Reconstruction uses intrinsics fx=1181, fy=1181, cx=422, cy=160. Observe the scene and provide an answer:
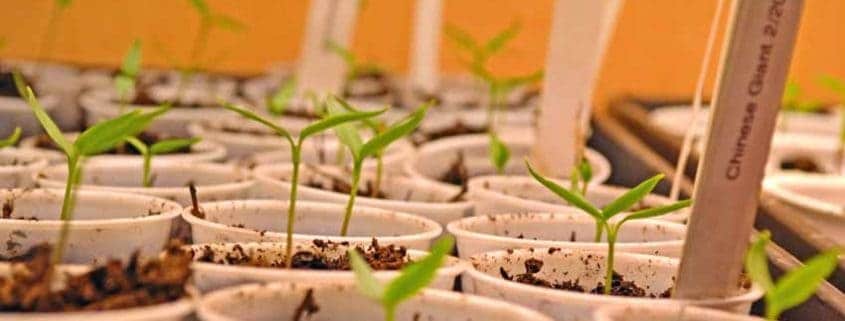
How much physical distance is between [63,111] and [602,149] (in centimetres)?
99

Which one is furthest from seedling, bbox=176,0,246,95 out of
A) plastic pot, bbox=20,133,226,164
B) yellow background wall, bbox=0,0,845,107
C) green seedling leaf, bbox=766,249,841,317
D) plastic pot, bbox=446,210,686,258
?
green seedling leaf, bbox=766,249,841,317

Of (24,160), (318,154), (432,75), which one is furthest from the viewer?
(432,75)

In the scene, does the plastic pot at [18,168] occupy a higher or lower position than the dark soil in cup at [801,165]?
lower

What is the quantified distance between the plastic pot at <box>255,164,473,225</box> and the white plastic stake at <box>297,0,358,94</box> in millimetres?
399

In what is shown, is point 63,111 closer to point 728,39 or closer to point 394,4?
point 394,4

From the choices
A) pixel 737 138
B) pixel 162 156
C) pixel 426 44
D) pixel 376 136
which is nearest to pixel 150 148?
pixel 162 156

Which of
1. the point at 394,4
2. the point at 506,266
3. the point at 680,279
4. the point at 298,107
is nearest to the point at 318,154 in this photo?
the point at 298,107

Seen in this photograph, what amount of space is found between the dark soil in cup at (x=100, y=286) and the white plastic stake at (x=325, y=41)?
42.4 inches

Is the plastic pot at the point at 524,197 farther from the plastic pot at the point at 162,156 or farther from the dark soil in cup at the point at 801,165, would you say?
the dark soil in cup at the point at 801,165

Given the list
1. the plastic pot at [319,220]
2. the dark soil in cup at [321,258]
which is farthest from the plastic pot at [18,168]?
the dark soil in cup at [321,258]

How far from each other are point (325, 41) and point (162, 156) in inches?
17.5

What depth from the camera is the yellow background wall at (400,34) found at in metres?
3.12

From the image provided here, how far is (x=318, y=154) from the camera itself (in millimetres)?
1660

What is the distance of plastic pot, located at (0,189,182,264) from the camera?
3.04 ft
